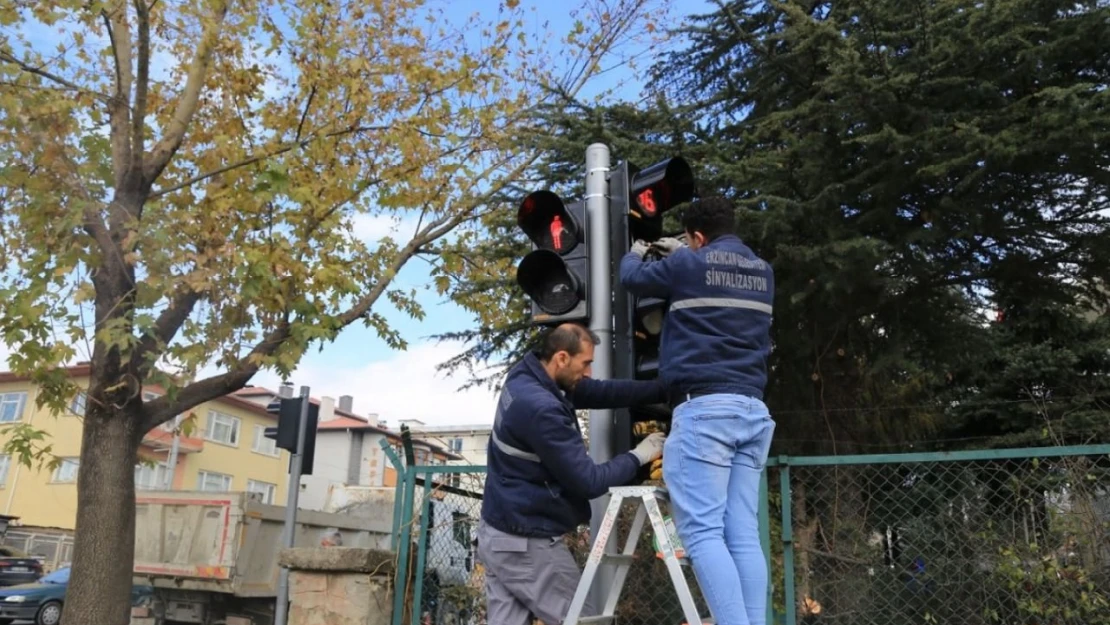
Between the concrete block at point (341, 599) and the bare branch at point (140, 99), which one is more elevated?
the bare branch at point (140, 99)

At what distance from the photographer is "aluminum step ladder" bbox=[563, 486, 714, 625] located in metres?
3.42

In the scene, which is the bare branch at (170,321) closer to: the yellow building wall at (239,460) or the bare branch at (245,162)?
the bare branch at (245,162)

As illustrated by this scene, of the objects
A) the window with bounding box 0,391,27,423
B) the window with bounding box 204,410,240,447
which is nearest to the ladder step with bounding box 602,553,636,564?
the window with bounding box 0,391,27,423

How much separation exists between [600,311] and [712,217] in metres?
0.86

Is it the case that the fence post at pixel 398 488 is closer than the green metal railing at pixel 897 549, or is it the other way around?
the green metal railing at pixel 897 549

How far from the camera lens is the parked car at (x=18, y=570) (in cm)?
1984

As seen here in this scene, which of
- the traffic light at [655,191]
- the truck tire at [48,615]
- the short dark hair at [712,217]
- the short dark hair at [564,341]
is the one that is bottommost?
the truck tire at [48,615]

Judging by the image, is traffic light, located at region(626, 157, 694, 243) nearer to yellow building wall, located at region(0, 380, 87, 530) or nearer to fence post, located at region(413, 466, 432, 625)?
fence post, located at region(413, 466, 432, 625)

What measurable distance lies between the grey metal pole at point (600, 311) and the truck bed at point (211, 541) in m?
11.9

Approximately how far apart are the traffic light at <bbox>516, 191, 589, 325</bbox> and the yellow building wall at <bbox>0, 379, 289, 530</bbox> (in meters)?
31.2

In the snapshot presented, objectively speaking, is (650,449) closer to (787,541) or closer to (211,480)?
(787,541)

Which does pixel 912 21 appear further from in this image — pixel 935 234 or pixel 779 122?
pixel 935 234

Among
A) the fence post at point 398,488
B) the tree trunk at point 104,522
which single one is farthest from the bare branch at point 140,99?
the fence post at point 398,488

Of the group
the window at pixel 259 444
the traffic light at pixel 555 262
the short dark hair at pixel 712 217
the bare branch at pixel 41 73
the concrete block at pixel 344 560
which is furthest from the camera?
the window at pixel 259 444
